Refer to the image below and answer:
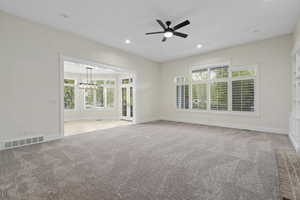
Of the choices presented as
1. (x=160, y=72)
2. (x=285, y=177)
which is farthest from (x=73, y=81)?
(x=285, y=177)

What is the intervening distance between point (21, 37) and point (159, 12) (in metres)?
3.56

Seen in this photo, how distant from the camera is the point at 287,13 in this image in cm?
331

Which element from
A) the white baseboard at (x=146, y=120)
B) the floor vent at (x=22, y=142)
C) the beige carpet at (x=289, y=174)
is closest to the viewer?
the beige carpet at (x=289, y=174)

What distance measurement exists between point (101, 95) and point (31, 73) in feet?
17.2

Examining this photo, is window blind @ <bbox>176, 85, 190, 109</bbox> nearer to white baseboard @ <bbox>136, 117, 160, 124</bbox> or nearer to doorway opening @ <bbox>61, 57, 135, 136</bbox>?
white baseboard @ <bbox>136, 117, 160, 124</bbox>

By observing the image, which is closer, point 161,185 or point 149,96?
point 161,185

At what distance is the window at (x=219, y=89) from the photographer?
519cm

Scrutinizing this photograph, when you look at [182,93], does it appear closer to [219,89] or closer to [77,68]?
[219,89]

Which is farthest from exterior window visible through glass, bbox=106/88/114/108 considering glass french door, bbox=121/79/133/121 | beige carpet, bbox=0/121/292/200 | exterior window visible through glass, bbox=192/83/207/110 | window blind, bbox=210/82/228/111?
window blind, bbox=210/82/228/111

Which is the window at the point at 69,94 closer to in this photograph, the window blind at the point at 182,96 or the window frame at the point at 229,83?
the window blind at the point at 182,96

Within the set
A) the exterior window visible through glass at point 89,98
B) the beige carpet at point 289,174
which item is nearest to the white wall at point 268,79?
the beige carpet at point 289,174

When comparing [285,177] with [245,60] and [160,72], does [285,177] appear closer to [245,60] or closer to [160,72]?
[245,60]

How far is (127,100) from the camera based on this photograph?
328 inches

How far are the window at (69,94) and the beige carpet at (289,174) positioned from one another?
9.18 meters
